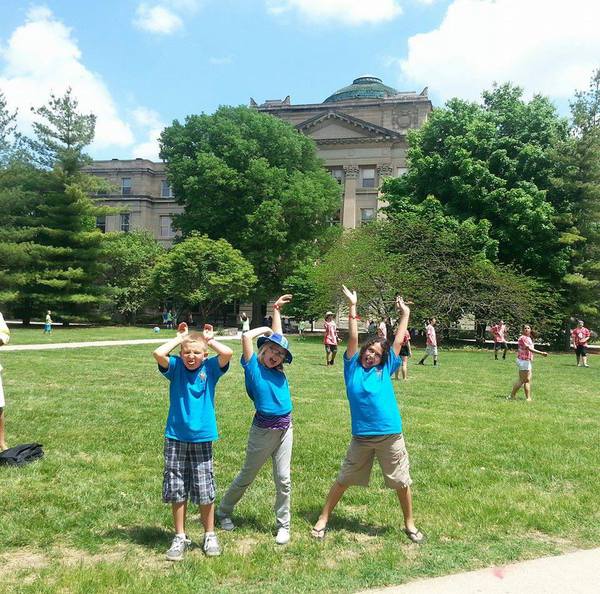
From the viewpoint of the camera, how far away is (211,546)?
4574 millimetres

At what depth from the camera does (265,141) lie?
46.4m

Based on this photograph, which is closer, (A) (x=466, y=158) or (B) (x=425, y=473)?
(B) (x=425, y=473)

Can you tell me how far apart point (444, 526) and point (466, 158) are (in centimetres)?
3103

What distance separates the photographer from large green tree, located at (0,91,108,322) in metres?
39.2

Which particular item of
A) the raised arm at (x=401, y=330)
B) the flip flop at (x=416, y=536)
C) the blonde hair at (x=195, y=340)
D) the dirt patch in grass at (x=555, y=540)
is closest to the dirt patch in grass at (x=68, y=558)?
the blonde hair at (x=195, y=340)

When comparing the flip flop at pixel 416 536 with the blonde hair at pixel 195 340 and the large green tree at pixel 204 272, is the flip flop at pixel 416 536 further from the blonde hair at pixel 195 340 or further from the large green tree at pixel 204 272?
the large green tree at pixel 204 272

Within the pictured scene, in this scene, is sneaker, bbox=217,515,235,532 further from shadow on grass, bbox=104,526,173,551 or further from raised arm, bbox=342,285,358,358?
raised arm, bbox=342,285,358,358

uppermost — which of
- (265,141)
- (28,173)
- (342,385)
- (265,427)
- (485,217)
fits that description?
(265,141)

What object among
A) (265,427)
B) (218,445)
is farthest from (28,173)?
(265,427)

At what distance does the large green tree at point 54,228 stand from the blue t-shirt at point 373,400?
37606mm

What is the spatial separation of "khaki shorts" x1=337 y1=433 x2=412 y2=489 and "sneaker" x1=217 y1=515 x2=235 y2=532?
1064mm

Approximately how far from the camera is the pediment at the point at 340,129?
5541 cm

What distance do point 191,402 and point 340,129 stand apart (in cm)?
5480

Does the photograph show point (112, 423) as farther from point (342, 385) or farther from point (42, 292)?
point (42, 292)
